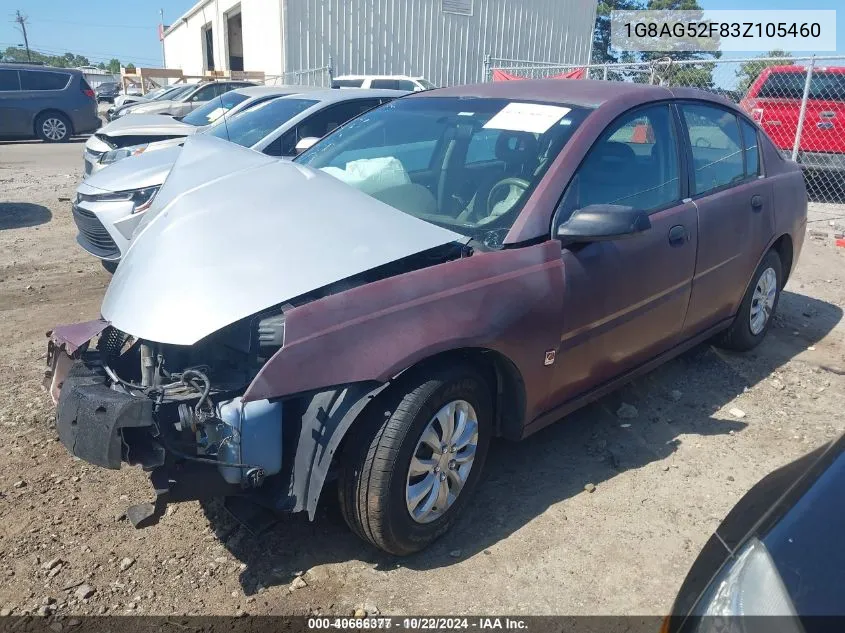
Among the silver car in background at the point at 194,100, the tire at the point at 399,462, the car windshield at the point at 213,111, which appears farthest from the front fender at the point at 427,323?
the silver car in background at the point at 194,100

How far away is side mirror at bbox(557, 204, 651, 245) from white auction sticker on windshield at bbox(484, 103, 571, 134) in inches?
22.5

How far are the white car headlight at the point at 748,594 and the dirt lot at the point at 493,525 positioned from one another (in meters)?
0.98

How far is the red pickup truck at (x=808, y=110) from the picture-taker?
9.55 m

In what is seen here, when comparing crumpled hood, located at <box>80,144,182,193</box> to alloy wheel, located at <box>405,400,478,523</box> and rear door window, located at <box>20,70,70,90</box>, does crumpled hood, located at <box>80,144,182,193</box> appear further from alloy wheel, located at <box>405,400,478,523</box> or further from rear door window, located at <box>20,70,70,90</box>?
rear door window, located at <box>20,70,70,90</box>

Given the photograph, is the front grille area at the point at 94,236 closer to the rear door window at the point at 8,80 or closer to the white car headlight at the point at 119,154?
the white car headlight at the point at 119,154

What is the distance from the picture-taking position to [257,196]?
2.96 meters

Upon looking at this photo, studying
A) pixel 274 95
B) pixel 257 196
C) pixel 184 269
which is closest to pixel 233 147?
pixel 257 196

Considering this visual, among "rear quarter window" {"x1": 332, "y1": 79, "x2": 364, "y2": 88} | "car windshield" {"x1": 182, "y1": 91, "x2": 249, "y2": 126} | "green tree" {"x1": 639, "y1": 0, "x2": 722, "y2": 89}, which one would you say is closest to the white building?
"rear quarter window" {"x1": 332, "y1": 79, "x2": 364, "y2": 88}

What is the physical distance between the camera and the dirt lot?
2586 millimetres

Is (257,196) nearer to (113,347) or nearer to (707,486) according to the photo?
(113,347)

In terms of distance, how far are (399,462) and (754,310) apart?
3.25 meters

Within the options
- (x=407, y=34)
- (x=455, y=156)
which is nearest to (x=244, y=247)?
(x=455, y=156)

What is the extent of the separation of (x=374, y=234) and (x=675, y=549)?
1814 millimetres

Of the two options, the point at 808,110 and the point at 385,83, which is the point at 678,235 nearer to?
the point at 808,110
